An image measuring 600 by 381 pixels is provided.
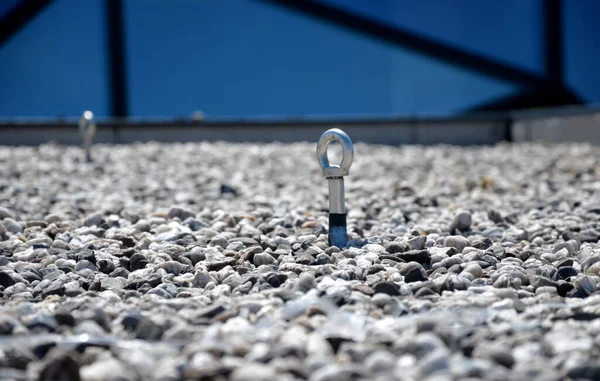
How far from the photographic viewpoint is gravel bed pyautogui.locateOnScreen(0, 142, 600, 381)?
121 centimetres

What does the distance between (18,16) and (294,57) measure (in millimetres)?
4734

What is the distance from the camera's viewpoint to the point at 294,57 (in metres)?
12.1

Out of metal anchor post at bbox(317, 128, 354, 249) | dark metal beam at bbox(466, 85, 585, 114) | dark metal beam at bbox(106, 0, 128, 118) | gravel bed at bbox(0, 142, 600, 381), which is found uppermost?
dark metal beam at bbox(106, 0, 128, 118)

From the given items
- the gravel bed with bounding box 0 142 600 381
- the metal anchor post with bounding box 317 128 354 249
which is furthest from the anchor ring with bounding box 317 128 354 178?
the gravel bed with bounding box 0 142 600 381

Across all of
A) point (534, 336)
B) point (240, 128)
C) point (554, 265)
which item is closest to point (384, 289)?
point (534, 336)

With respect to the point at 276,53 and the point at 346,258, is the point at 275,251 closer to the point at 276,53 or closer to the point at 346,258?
the point at 346,258

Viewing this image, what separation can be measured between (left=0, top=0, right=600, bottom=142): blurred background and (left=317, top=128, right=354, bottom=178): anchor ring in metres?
9.72

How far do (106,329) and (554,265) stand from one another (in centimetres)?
125

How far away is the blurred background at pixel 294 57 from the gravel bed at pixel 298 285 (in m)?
8.25

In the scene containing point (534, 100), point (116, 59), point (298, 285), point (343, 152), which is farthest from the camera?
point (534, 100)

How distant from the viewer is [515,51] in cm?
1223

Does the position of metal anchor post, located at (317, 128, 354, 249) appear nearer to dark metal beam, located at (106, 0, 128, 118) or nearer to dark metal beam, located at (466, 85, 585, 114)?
dark metal beam, located at (106, 0, 128, 118)

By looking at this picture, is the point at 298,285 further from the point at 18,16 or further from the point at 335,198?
the point at 18,16

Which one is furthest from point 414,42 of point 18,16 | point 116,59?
point 18,16
